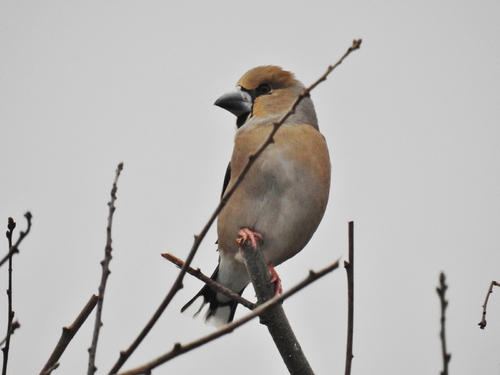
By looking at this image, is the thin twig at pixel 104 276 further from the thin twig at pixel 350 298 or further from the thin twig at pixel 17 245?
the thin twig at pixel 350 298

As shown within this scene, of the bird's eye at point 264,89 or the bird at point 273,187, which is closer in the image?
the bird at point 273,187

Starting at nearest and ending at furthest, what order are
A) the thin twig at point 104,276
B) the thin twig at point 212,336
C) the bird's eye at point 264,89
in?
1. the thin twig at point 212,336
2. the thin twig at point 104,276
3. the bird's eye at point 264,89

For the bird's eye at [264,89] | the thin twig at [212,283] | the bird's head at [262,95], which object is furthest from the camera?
the bird's eye at [264,89]

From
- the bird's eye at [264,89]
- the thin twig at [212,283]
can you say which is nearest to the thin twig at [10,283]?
the thin twig at [212,283]

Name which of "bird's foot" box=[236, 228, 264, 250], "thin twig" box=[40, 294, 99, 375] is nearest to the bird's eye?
"bird's foot" box=[236, 228, 264, 250]

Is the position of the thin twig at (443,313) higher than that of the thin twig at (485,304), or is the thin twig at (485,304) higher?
the thin twig at (485,304)

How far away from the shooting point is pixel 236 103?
514cm

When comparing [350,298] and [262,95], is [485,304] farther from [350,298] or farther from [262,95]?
[262,95]

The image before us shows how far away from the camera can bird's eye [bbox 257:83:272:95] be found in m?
5.28

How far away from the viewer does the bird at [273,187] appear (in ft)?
14.4

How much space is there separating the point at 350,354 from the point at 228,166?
295 centimetres

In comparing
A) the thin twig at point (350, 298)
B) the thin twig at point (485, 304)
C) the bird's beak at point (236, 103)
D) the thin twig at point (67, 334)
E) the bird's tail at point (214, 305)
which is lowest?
the thin twig at point (67, 334)

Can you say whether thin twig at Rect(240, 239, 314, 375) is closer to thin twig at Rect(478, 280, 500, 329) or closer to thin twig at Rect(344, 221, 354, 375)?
thin twig at Rect(344, 221, 354, 375)

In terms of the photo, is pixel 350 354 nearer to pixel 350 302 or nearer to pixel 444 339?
pixel 350 302
